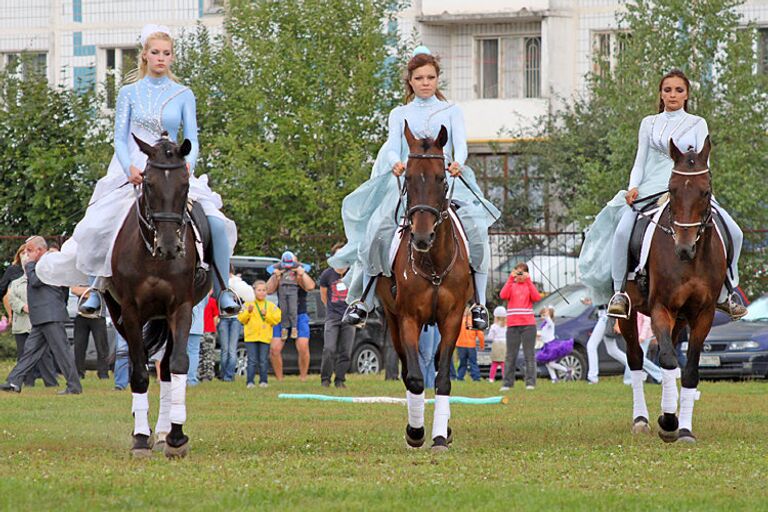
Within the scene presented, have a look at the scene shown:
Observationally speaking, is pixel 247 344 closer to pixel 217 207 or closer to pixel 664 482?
pixel 217 207

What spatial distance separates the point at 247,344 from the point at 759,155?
13.9 metres

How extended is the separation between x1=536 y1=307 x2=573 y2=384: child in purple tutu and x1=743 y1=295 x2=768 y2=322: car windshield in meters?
3.40

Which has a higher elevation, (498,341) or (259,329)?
(259,329)

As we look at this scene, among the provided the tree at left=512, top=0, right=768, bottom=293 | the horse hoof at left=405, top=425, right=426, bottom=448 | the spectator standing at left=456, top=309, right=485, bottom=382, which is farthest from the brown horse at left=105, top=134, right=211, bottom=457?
the tree at left=512, top=0, right=768, bottom=293

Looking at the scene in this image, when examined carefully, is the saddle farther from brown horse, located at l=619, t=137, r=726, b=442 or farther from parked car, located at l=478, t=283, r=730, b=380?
parked car, located at l=478, t=283, r=730, b=380

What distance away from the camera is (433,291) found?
13727 mm

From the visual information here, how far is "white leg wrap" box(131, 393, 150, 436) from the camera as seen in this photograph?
43.1 feet

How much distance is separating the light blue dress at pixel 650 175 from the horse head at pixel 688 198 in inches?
20.0

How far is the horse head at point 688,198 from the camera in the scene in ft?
46.9

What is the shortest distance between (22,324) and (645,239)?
1387 centimetres

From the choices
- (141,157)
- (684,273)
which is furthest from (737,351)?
(141,157)

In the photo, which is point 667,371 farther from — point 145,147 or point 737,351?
point 737,351

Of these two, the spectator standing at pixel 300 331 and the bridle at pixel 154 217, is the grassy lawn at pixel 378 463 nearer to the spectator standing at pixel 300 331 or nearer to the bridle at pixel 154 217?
the bridle at pixel 154 217

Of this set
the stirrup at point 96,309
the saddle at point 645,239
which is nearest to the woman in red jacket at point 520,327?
the saddle at point 645,239
